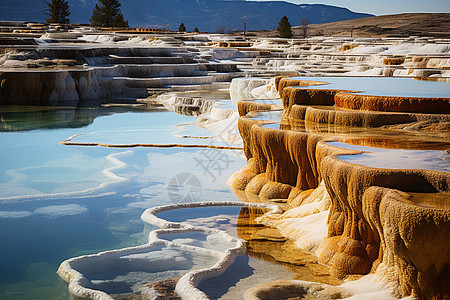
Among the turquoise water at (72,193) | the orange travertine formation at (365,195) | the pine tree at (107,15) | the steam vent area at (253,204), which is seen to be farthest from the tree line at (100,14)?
the orange travertine formation at (365,195)

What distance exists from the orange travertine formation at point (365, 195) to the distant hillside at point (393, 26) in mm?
50659

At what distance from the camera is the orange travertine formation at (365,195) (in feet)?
10.6

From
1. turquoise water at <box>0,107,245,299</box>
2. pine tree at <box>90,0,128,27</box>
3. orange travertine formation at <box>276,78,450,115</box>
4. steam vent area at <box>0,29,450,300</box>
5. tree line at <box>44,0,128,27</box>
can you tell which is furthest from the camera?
→ pine tree at <box>90,0,128,27</box>

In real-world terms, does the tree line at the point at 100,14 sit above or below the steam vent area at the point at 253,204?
above

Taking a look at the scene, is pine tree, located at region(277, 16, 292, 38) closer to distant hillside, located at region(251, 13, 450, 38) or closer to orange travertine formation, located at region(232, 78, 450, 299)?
distant hillside, located at region(251, 13, 450, 38)

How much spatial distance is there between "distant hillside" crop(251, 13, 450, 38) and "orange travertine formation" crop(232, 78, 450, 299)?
50659 millimetres

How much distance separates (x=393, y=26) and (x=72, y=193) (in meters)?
67.7

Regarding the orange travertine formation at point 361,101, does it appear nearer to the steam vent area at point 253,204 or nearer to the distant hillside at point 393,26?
the steam vent area at point 253,204

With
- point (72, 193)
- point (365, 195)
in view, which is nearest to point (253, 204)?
point (72, 193)

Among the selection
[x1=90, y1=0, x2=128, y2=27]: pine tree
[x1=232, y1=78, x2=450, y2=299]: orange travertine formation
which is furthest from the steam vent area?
[x1=90, y1=0, x2=128, y2=27]: pine tree

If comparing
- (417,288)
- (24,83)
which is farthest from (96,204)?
(24,83)

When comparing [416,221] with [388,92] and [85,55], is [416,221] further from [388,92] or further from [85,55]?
[85,55]

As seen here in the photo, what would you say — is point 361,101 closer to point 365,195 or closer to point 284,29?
point 365,195

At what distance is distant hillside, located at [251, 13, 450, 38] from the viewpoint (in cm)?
5850
